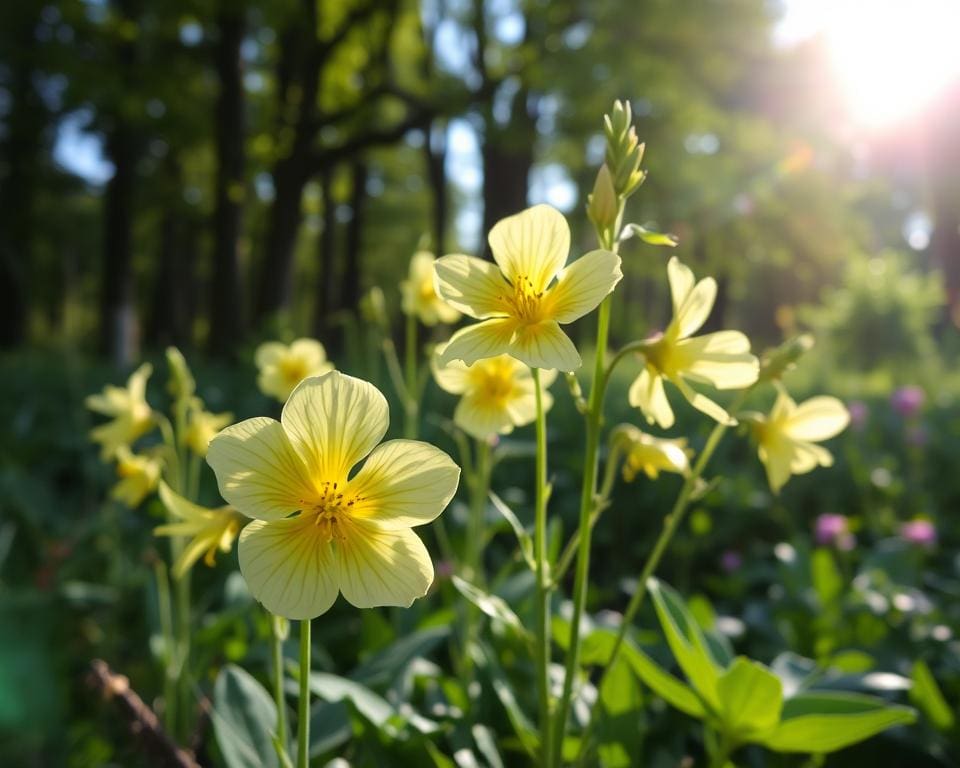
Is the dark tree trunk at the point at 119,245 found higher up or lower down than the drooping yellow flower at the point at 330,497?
higher up

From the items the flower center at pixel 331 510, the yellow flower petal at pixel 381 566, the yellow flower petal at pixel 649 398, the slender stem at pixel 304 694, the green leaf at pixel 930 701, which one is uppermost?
the yellow flower petal at pixel 649 398

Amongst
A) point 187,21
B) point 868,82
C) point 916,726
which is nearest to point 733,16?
point 868,82

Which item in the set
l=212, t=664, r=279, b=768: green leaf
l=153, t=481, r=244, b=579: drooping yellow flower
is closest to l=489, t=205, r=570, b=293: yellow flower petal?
l=153, t=481, r=244, b=579: drooping yellow flower

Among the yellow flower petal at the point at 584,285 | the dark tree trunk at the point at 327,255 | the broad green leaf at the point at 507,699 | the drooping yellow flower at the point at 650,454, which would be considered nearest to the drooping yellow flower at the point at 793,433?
the drooping yellow flower at the point at 650,454

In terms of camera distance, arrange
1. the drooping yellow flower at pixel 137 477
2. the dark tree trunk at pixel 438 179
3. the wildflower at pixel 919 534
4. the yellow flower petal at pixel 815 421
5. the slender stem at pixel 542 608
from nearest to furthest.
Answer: the slender stem at pixel 542 608 < the yellow flower petal at pixel 815 421 < the drooping yellow flower at pixel 137 477 < the wildflower at pixel 919 534 < the dark tree trunk at pixel 438 179

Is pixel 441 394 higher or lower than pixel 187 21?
lower

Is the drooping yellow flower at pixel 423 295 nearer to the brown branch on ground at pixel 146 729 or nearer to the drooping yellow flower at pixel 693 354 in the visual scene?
the drooping yellow flower at pixel 693 354

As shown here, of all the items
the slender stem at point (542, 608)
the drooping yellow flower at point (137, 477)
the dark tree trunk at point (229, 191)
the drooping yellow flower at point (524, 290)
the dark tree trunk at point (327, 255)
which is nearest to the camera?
the drooping yellow flower at point (524, 290)

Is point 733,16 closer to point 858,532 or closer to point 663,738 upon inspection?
point 858,532
